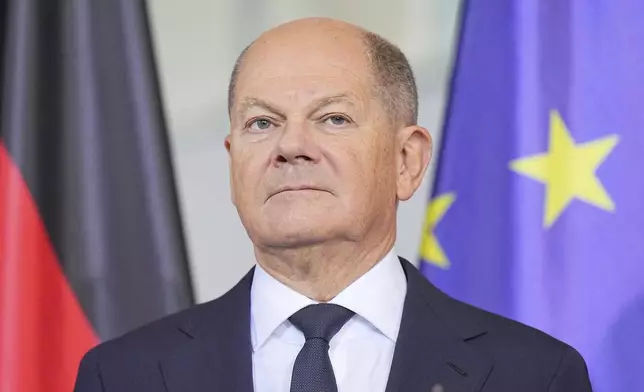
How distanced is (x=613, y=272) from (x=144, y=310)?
Result: 1018 mm

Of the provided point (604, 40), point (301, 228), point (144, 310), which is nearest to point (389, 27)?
point (604, 40)

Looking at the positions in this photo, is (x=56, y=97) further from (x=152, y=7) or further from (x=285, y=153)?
(x=285, y=153)

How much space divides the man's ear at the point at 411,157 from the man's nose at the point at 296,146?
0.66ft

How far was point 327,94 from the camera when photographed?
1568mm

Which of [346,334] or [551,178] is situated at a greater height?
[551,178]

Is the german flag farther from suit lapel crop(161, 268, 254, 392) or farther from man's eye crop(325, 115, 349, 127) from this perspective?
man's eye crop(325, 115, 349, 127)

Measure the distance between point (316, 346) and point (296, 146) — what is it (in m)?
0.31

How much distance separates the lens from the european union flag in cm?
204

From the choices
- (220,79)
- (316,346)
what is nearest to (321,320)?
(316,346)

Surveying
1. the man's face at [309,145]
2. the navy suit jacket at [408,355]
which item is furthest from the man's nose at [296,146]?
the navy suit jacket at [408,355]

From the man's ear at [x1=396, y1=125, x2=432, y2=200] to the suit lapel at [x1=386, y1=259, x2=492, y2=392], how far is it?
181mm

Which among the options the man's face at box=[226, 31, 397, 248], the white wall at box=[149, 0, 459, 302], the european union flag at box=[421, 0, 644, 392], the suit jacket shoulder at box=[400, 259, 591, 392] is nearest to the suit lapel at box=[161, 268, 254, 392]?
the man's face at box=[226, 31, 397, 248]

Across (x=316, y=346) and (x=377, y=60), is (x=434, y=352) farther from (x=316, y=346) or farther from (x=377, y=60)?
(x=377, y=60)

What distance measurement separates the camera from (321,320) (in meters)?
1.52
